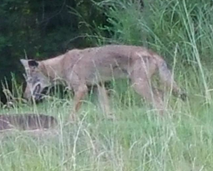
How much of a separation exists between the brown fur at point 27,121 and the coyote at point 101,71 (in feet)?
3.51

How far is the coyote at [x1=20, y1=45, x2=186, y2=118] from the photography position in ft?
34.4

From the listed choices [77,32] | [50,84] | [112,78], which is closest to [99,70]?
[112,78]

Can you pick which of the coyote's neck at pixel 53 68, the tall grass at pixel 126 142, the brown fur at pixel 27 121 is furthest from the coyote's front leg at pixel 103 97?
the brown fur at pixel 27 121

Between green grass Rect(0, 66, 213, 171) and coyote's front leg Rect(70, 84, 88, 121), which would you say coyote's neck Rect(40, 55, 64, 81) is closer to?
coyote's front leg Rect(70, 84, 88, 121)

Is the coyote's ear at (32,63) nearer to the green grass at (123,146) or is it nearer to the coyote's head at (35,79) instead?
the coyote's head at (35,79)

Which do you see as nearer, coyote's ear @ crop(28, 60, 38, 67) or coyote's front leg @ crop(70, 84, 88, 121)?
coyote's front leg @ crop(70, 84, 88, 121)

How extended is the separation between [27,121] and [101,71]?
8.60 feet

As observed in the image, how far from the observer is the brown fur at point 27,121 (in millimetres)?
8359

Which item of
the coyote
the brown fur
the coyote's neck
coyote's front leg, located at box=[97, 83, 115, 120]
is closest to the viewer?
the brown fur

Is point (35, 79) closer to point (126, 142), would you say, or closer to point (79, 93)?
point (79, 93)

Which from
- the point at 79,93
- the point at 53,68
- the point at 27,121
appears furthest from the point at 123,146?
the point at 53,68

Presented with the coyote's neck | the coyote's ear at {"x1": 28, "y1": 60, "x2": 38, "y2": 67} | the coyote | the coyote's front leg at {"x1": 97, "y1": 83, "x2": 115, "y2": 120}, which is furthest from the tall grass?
the coyote's ear at {"x1": 28, "y1": 60, "x2": 38, "y2": 67}

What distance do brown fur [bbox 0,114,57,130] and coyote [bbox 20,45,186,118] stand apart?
1.07m

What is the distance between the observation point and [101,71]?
1108 cm
